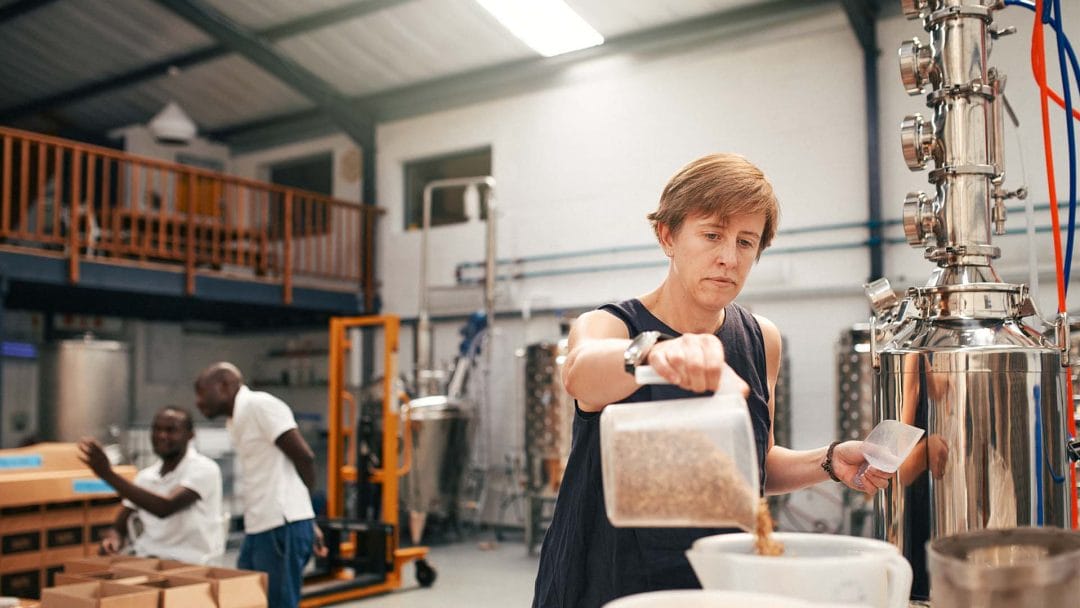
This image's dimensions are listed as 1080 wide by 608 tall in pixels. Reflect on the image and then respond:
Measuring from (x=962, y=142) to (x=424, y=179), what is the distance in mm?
9117

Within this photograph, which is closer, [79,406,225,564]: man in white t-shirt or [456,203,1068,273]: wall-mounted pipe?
[79,406,225,564]: man in white t-shirt

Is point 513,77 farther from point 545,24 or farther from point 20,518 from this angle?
point 20,518

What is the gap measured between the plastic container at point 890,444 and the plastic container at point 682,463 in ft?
1.32

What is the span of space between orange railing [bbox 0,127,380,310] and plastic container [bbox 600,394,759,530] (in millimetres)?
7331

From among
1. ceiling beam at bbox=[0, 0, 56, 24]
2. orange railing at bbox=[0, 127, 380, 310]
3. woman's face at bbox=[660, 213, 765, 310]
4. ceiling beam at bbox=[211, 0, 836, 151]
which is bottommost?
woman's face at bbox=[660, 213, 765, 310]

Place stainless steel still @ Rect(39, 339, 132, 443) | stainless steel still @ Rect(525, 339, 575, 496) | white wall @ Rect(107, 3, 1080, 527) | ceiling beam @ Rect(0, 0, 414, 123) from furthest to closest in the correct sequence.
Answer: stainless steel still @ Rect(39, 339, 132, 443), ceiling beam @ Rect(0, 0, 414, 123), stainless steel still @ Rect(525, 339, 575, 496), white wall @ Rect(107, 3, 1080, 527)

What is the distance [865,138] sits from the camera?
279 inches

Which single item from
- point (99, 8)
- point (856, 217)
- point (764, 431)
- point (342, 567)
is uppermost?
point (99, 8)

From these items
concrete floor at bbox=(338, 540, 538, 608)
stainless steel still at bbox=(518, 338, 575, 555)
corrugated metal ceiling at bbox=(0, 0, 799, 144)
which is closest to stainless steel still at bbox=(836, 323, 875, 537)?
stainless steel still at bbox=(518, 338, 575, 555)

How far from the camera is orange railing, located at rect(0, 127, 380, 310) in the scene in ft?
24.8

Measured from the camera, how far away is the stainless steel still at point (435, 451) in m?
7.91

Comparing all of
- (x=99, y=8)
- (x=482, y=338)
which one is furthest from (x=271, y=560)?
(x=99, y=8)

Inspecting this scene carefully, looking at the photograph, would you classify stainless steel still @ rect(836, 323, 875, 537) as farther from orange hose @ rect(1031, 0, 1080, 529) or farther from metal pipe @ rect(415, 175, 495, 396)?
orange hose @ rect(1031, 0, 1080, 529)

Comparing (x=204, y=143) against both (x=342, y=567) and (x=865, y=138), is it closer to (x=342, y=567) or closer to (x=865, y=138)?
(x=342, y=567)
